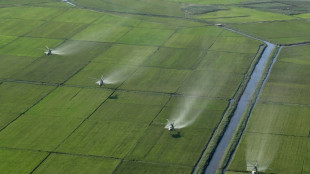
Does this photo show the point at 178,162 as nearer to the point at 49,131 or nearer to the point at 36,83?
the point at 49,131

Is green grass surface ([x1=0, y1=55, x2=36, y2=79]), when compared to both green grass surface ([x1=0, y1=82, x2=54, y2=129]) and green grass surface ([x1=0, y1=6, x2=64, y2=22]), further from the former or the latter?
green grass surface ([x1=0, y1=6, x2=64, y2=22])

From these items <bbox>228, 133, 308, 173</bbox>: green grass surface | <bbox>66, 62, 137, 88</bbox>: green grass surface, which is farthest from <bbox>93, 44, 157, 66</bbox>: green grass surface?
<bbox>228, 133, 308, 173</bbox>: green grass surface

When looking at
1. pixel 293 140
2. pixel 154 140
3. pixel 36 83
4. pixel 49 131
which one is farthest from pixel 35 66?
pixel 293 140

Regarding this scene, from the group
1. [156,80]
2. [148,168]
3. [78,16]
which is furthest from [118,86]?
[78,16]

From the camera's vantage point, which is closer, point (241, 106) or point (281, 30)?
point (241, 106)

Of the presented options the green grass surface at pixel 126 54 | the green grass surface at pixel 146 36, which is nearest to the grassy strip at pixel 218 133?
the green grass surface at pixel 126 54

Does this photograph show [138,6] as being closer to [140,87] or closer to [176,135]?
[140,87]

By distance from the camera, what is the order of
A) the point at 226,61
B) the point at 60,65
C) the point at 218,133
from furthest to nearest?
the point at 60,65 < the point at 226,61 < the point at 218,133
